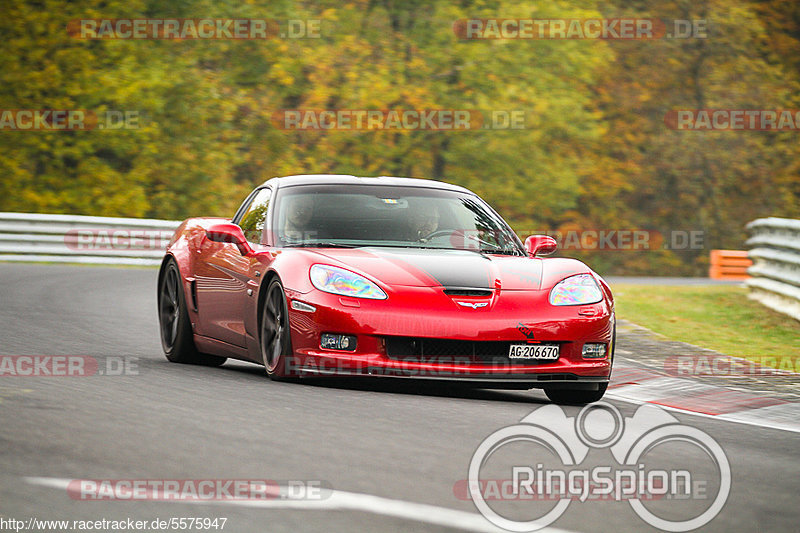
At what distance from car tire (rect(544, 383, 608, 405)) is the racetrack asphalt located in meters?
0.10

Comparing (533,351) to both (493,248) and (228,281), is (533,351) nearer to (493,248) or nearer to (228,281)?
(493,248)

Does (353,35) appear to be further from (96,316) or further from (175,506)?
(175,506)

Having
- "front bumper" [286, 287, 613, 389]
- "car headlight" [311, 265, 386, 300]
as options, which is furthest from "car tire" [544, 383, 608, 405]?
"car headlight" [311, 265, 386, 300]

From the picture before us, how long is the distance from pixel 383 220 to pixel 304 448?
3483 mm

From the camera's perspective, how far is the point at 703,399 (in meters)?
8.92

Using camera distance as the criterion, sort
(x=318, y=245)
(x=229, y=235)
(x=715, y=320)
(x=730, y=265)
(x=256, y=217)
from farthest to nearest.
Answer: (x=730, y=265)
(x=715, y=320)
(x=256, y=217)
(x=229, y=235)
(x=318, y=245)

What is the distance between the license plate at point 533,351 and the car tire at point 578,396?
426 millimetres

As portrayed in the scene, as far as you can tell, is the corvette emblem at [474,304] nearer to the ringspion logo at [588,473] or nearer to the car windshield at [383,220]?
the ringspion logo at [588,473]

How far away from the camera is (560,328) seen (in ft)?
26.7

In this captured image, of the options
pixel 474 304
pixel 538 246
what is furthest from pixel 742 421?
pixel 538 246

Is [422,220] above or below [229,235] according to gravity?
above

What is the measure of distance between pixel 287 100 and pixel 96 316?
92.2ft

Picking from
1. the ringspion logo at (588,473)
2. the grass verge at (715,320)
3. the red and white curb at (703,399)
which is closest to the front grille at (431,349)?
the ringspion logo at (588,473)

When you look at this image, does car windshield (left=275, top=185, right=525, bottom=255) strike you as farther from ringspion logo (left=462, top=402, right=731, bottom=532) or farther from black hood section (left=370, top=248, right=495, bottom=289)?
ringspion logo (left=462, top=402, right=731, bottom=532)
